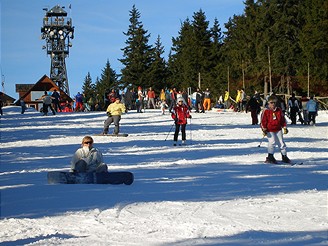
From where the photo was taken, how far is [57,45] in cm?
8550

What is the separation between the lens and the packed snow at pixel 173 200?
6012 millimetres

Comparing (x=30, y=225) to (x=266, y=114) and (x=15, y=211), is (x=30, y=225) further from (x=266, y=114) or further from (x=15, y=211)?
(x=266, y=114)

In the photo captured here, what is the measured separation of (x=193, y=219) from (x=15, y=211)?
8.07 ft

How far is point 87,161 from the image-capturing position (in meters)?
9.96

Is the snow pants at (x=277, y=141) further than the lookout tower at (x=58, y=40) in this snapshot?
No

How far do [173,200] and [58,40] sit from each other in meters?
80.6

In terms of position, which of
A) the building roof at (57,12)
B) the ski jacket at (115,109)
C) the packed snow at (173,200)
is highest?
the building roof at (57,12)

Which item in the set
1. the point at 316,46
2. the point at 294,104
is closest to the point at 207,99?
the point at 294,104

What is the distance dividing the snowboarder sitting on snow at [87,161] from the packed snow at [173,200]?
0.53 m

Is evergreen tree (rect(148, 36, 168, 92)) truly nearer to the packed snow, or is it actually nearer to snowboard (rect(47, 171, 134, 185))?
the packed snow

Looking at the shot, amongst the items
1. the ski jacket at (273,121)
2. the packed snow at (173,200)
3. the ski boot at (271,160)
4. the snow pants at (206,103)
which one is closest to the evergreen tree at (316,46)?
the snow pants at (206,103)

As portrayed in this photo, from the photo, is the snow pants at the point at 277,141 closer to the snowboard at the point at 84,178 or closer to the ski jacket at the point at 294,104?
the snowboard at the point at 84,178

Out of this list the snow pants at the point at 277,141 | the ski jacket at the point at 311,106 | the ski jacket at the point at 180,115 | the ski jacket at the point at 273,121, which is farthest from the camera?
the ski jacket at the point at 311,106

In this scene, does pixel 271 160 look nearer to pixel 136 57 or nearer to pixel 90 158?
pixel 90 158
